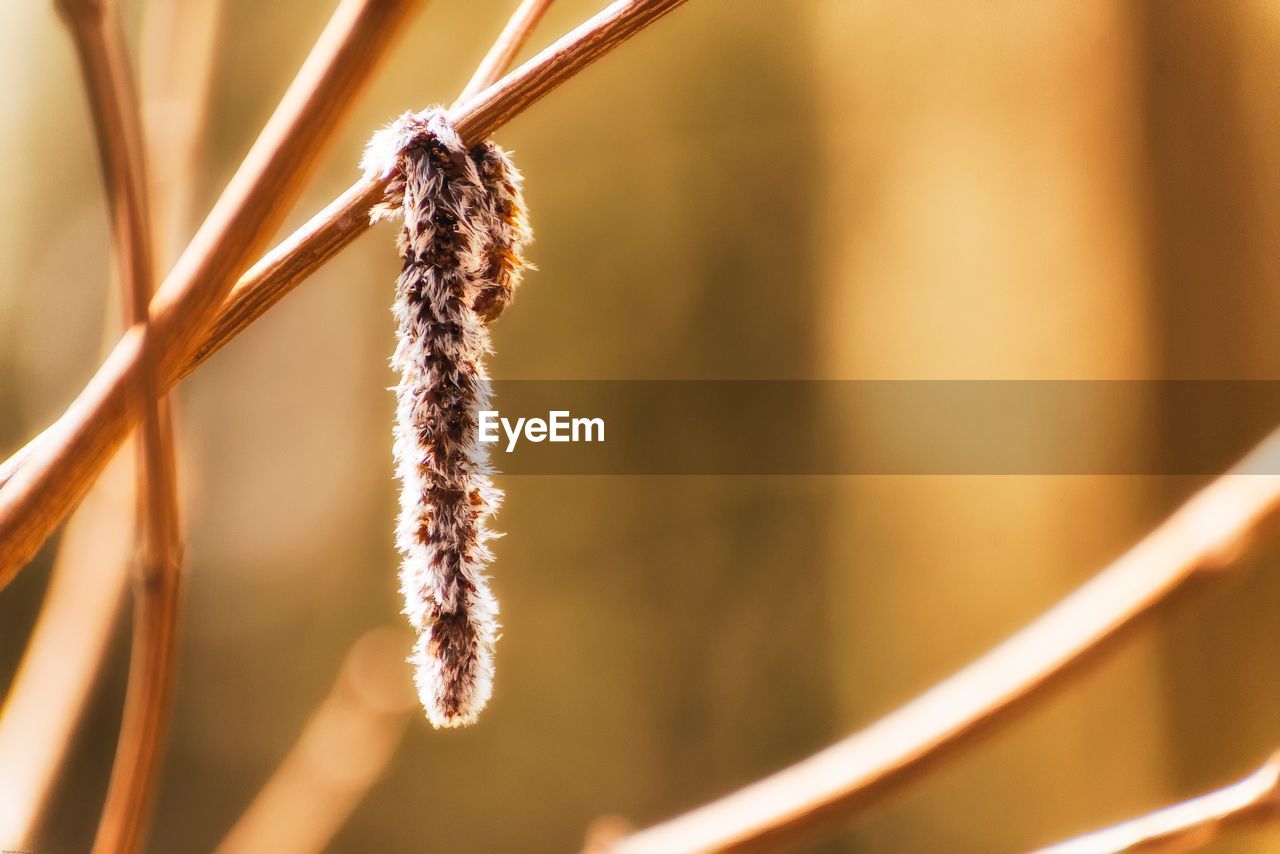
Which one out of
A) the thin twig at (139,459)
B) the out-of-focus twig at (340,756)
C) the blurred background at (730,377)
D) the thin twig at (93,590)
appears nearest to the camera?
the thin twig at (139,459)

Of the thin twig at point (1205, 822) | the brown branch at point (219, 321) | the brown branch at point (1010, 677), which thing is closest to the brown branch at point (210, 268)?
the brown branch at point (219, 321)

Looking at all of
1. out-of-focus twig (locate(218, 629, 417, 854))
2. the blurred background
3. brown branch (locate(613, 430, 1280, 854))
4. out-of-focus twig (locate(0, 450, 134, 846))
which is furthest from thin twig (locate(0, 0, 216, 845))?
the blurred background

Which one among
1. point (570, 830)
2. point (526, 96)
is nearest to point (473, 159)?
point (526, 96)

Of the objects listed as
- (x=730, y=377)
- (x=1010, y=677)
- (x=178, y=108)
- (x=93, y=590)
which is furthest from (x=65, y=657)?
(x=730, y=377)

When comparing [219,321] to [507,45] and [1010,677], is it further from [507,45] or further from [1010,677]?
[1010,677]

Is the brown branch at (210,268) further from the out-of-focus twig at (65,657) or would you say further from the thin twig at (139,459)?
the out-of-focus twig at (65,657)

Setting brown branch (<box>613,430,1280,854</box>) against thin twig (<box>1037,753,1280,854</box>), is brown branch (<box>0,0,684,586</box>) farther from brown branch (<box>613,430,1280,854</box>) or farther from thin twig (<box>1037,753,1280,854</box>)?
thin twig (<box>1037,753,1280,854</box>)

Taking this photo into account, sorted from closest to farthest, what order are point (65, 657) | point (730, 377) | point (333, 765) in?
point (65, 657) < point (333, 765) < point (730, 377)
